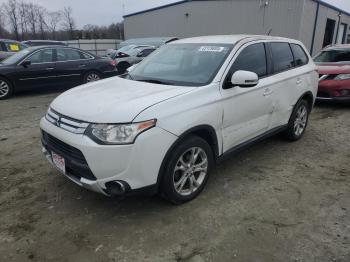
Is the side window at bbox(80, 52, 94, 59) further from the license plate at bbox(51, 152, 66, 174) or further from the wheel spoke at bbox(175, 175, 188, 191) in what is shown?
the wheel spoke at bbox(175, 175, 188, 191)

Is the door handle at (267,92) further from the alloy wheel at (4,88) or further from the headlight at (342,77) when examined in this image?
the alloy wheel at (4,88)

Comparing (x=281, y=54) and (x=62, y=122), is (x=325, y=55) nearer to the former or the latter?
(x=281, y=54)

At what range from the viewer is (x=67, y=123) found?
3.05 meters

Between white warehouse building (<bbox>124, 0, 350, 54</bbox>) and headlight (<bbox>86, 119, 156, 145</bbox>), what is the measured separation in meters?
20.4

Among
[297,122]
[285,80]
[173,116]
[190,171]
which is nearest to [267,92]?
[285,80]

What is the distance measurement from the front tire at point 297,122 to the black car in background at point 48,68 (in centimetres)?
727

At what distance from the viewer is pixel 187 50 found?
423cm

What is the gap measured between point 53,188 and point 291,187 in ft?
9.46

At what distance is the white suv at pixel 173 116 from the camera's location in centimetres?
280

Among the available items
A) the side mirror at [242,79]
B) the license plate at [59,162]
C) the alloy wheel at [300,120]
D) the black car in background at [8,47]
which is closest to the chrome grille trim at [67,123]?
the license plate at [59,162]

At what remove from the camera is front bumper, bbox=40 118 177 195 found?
2.75 metres

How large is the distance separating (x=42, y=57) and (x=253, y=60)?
7529mm

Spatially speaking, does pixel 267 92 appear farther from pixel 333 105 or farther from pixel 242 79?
pixel 333 105

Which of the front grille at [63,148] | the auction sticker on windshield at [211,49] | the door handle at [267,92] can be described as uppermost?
the auction sticker on windshield at [211,49]
